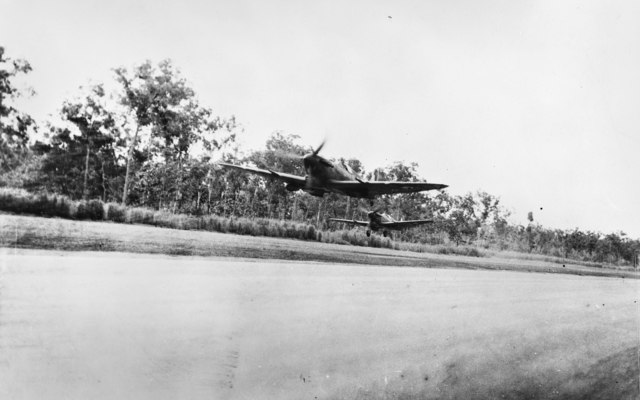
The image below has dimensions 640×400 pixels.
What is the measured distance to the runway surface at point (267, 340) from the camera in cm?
246

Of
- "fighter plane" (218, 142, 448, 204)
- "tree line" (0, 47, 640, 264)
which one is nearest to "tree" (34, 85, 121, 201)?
"tree line" (0, 47, 640, 264)

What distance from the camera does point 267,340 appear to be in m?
3.17

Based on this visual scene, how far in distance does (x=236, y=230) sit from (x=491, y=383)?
45.4ft

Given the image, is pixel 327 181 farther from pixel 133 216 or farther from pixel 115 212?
pixel 115 212

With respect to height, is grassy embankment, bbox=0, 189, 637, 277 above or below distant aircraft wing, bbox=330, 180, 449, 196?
below

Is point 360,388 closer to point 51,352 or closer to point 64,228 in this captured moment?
point 51,352

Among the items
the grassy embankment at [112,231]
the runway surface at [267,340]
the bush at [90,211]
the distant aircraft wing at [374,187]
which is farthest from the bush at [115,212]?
the distant aircraft wing at [374,187]

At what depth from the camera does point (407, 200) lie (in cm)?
3709

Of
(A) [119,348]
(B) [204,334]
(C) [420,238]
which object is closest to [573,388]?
(B) [204,334]

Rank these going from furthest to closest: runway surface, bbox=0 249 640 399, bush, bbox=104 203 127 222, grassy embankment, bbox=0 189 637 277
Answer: bush, bbox=104 203 127 222 < grassy embankment, bbox=0 189 637 277 < runway surface, bbox=0 249 640 399

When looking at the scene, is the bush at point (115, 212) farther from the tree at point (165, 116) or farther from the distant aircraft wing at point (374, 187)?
the distant aircraft wing at point (374, 187)

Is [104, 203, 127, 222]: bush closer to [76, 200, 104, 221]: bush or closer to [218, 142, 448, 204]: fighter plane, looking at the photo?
[76, 200, 104, 221]: bush

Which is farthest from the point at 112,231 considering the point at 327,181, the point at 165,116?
the point at 327,181

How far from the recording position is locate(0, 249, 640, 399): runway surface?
2.46 m
